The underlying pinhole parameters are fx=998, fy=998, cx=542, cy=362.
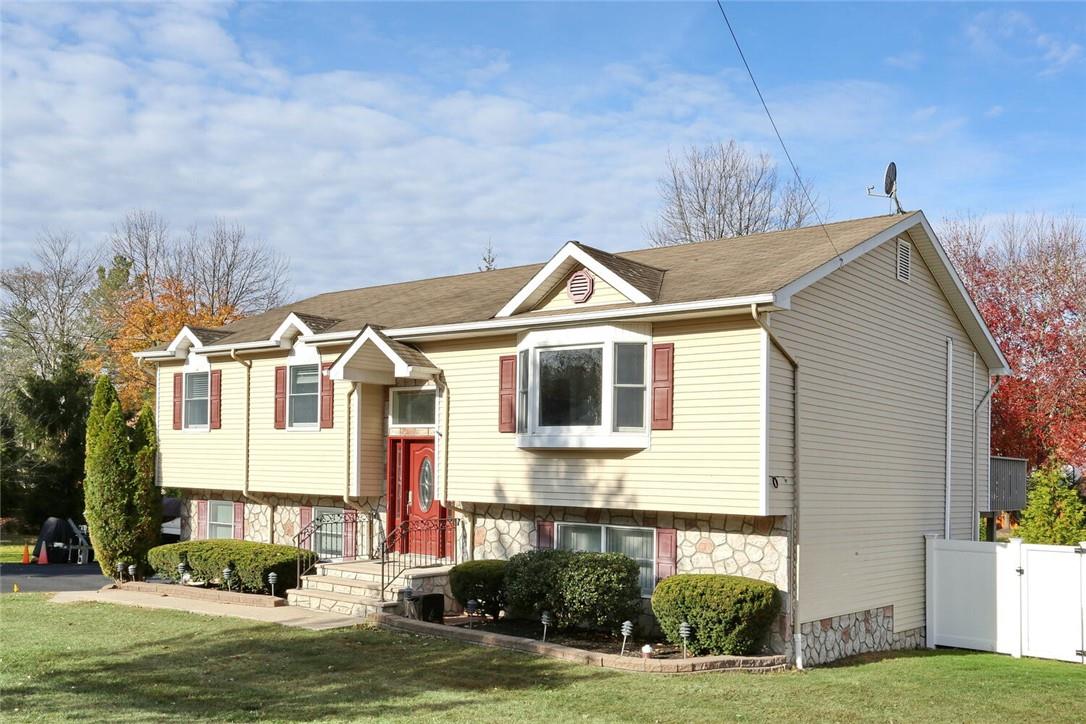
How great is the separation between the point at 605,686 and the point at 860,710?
2.71m

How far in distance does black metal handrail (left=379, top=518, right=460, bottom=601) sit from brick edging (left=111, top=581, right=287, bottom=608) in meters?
1.99

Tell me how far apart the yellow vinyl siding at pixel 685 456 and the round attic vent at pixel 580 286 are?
4.39ft

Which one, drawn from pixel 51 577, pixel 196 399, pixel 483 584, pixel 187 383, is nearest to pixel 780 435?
pixel 483 584

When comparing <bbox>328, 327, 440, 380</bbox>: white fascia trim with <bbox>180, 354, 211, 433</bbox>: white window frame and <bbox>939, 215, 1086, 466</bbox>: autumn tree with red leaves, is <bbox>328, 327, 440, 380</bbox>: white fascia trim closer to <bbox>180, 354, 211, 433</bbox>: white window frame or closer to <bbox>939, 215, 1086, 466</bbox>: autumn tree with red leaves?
<bbox>180, 354, 211, 433</bbox>: white window frame

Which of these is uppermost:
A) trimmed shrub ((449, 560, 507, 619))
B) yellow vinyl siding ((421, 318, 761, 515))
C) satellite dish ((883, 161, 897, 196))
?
satellite dish ((883, 161, 897, 196))

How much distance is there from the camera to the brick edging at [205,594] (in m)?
16.4

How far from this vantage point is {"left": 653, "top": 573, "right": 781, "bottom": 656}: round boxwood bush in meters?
12.6

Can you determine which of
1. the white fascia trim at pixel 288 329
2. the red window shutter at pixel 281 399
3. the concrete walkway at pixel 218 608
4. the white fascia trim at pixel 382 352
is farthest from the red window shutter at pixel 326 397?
the concrete walkway at pixel 218 608

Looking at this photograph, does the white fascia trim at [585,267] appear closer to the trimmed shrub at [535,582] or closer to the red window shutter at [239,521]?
the trimmed shrub at [535,582]

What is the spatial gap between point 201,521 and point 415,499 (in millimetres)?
6510

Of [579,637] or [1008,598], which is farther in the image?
[1008,598]

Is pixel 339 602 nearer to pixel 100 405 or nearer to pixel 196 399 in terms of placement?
pixel 100 405

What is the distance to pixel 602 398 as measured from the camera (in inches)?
568

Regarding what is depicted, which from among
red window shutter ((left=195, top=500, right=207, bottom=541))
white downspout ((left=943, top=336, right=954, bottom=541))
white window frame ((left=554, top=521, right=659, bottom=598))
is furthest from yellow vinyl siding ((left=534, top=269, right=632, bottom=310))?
red window shutter ((left=195, top=500, right=207, bottom=541))
